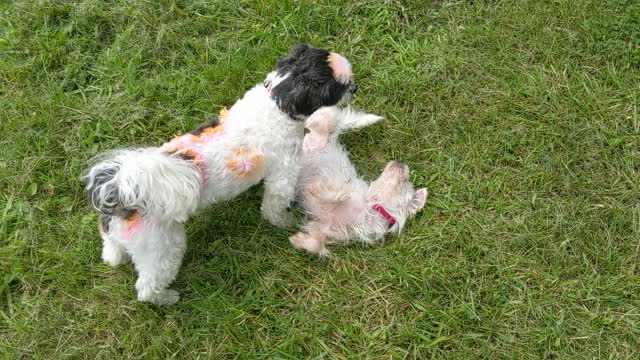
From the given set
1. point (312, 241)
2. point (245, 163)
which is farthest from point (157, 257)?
point (312, 241)

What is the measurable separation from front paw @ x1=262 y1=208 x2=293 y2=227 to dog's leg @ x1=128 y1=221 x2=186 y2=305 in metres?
0.63

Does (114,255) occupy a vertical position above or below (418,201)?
above

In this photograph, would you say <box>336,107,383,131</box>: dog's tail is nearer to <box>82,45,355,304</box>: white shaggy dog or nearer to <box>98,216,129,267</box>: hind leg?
<box>82,45,355,304</box>: white shaggy dog

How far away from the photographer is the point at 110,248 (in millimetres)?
3256

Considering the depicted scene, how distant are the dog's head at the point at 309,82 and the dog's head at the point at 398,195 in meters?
0.79

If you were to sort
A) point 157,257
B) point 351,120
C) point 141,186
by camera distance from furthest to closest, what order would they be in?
1. point 351,120
2. point 157,257
3. point 141,186

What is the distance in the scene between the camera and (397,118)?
13.2 feet

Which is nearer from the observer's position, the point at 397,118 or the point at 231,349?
the point at 231,349

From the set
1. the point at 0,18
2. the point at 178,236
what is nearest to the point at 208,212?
the point at 178,236

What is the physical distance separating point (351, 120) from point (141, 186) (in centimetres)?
179

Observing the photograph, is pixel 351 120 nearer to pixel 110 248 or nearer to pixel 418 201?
pixel 418 201

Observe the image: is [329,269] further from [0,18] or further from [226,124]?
[0,18]

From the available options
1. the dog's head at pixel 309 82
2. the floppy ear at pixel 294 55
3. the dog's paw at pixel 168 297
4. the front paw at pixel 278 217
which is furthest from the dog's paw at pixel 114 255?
the floppy ear at pixel 294 55

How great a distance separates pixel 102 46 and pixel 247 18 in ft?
3.98
